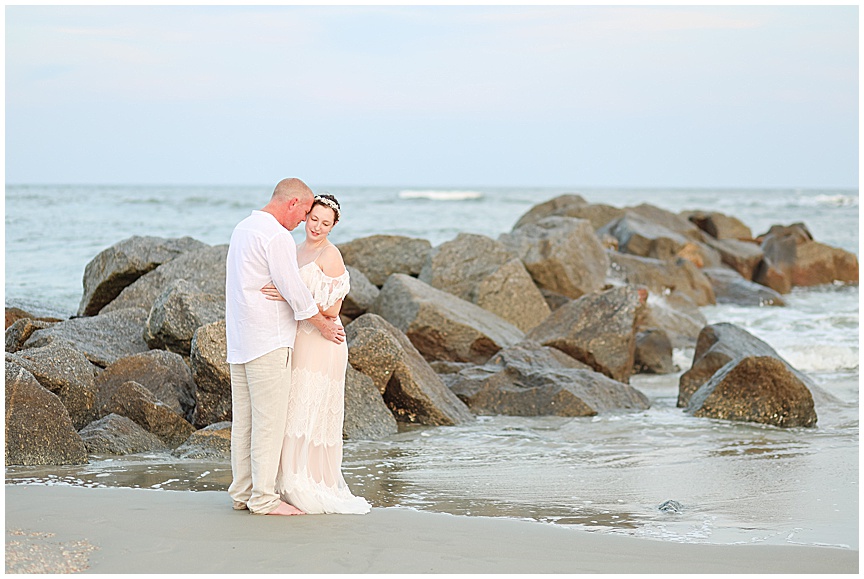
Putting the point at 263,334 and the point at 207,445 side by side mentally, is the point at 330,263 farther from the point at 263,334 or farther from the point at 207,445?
the point at 207,445

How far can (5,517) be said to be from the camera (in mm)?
5078

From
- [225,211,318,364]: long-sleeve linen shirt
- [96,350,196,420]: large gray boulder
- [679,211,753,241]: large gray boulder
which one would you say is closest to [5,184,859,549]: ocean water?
[96,350,196,420]: large gray boulder

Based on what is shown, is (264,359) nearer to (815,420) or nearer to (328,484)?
(328,484)

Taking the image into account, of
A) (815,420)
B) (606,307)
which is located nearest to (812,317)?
(606,307)

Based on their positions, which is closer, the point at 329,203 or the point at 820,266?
the point at 329,203

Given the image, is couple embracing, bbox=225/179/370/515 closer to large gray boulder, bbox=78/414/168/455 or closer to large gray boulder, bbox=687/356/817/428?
large gray boulder, bbox=78/414/168/455

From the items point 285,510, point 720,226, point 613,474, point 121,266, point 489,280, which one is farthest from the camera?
point 720,226

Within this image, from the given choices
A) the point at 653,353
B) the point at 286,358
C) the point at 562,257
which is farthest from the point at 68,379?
the point at 562,257

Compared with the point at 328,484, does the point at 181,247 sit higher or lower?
higher

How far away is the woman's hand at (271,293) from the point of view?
5453mm

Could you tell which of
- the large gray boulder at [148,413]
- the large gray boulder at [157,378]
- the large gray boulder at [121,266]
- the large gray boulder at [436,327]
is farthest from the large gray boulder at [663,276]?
the large gray boulder at [148,413]

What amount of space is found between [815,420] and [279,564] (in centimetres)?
649

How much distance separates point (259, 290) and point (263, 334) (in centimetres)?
24

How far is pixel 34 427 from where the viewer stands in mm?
7008
